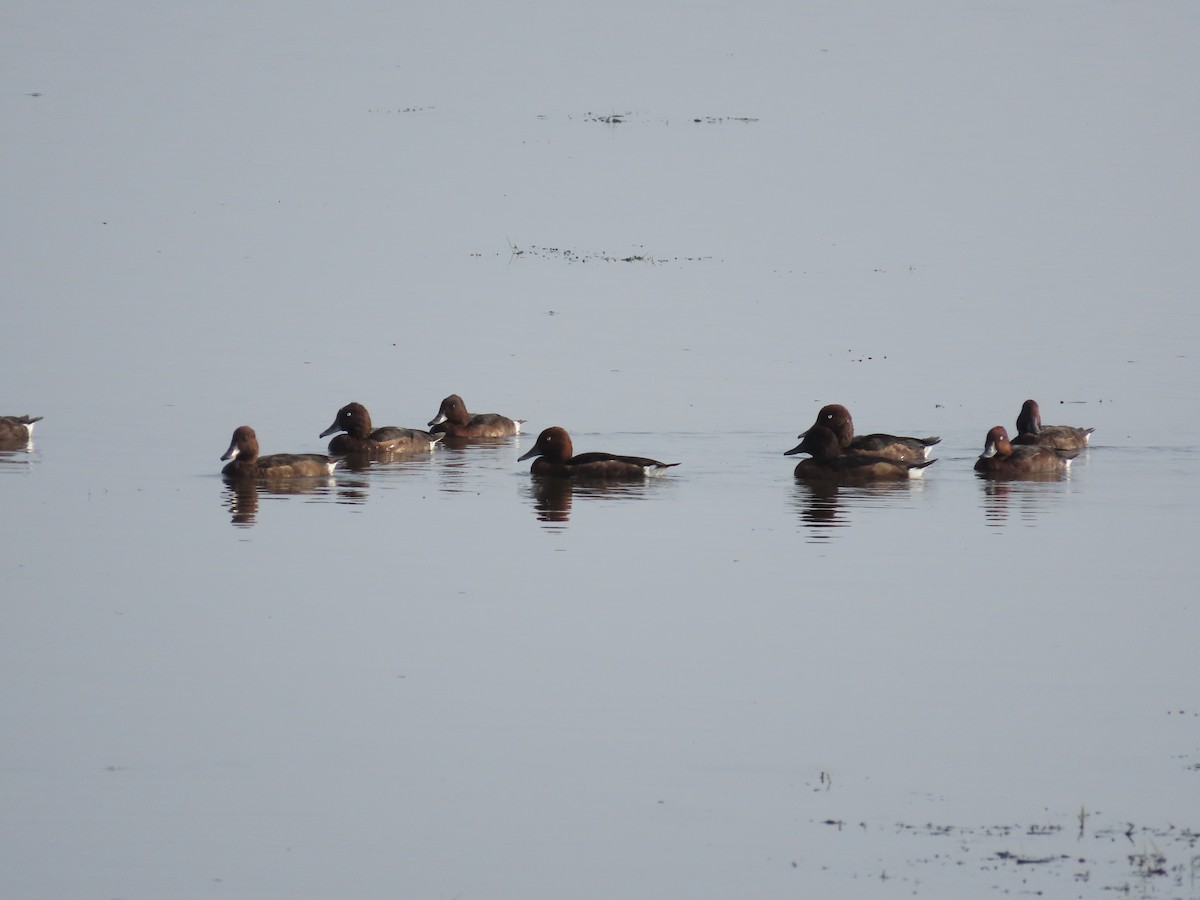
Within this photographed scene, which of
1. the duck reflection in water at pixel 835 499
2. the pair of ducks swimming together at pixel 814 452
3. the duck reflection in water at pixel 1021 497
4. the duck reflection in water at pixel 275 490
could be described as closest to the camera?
the duck reflection in water at pixel 835 499

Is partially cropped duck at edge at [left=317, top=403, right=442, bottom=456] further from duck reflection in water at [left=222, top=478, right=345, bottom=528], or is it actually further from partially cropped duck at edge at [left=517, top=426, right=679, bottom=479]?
partially cropped duck at edge at [left=517, top=426, right=679, bottom=479]

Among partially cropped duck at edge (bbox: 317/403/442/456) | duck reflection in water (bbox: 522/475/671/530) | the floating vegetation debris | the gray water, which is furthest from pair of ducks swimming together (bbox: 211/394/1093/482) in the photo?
the floating vegetation debris

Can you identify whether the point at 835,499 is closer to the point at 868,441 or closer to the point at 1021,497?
the point at 868,441

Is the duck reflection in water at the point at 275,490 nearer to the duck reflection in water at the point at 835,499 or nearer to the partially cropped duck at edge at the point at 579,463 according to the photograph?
the partially cropped duck at edge at the point at 579,463

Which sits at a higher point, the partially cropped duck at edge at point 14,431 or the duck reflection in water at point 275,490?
the partially cropped duck at edge at point 14,431

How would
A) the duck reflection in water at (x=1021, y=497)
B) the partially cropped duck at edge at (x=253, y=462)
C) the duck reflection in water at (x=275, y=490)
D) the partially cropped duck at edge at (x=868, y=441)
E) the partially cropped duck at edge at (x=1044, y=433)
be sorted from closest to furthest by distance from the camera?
the duck reflection in water at (x=275, y=490) < the duck reflection in water at (x=1021, y=497) < the partially cropped duck at edge at (x=253, y=462) < the partially cropped duck at edge at (x=868, y=441) < the partially cropped duck at edge at (x=1044, y=433)

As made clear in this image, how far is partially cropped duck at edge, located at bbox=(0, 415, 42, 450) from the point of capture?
23953 mm

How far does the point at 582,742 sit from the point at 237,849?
2.50 m

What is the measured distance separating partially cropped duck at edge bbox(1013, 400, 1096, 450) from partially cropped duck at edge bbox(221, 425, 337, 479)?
833cm

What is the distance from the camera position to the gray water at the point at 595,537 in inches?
452

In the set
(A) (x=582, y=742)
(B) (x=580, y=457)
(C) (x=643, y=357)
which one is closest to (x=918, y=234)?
(C) (x=643, y=357)

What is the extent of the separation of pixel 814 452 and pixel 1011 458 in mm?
2162

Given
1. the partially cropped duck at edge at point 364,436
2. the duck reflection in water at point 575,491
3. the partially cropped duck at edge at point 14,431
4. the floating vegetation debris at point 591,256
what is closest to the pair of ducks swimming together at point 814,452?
the partially cropped duck at edge at point 364,436

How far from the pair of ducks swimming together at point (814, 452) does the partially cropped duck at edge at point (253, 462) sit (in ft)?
0.03
